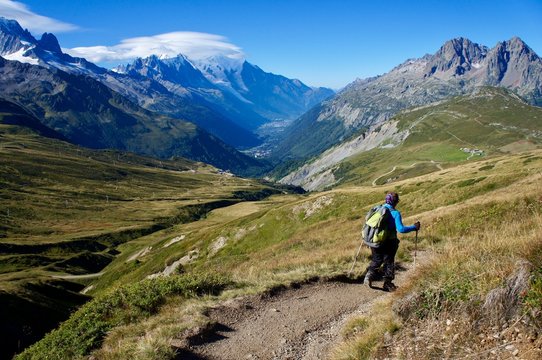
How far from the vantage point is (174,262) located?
84.1m

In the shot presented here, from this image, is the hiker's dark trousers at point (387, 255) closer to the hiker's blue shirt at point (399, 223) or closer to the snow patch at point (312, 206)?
the hiker's blue shirt at point (399, 223)

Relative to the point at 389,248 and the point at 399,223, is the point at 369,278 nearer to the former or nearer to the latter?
the point at 389,248

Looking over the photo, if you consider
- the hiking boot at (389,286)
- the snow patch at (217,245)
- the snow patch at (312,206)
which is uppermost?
the hiking boot at (389,286)

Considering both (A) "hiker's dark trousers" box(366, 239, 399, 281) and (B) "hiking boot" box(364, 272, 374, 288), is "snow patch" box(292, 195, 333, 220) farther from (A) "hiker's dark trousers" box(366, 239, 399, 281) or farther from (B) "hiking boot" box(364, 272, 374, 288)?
(A) "hiker's dark trousers" box(366, 239, 399, 281)

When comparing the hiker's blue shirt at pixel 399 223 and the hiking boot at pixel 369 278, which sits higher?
the hiker's blue shirt at pixel 399 223

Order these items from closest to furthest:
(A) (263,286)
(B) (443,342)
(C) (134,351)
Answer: (B) (443,342) < (C) (134,351) < (A) (263,286)

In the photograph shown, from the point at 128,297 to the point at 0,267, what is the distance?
5347 inches

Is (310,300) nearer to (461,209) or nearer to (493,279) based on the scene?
(493,279)

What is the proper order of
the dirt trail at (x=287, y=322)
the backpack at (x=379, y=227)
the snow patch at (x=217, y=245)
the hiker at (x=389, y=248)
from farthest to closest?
the snow patch at (x=217, y=245), the hiker at (x=389, y=248), the backpack at (x=379, y=227), the dirt trail at (x=287, y=322)

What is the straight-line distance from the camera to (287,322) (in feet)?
45.5

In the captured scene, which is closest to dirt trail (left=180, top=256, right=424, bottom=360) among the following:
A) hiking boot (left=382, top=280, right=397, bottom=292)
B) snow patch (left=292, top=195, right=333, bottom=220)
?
hiking boot (left=382, top=280, right=397, bottom=292)

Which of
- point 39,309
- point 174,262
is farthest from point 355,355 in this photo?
point 174,262

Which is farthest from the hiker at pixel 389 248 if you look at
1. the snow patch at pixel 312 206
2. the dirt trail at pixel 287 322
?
the snow patch at pixel 312 206

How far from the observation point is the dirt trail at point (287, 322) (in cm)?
1181
